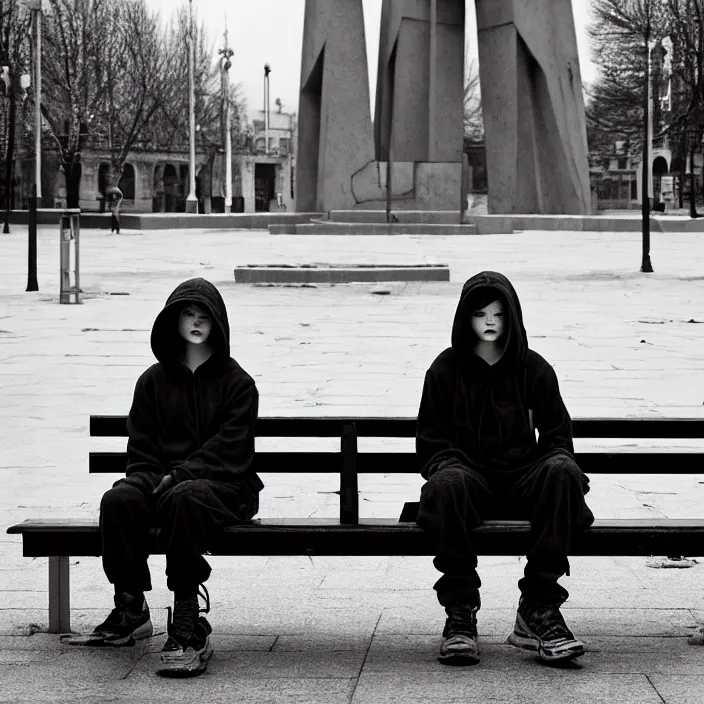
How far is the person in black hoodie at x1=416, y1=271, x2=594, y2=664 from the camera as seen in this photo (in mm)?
4117

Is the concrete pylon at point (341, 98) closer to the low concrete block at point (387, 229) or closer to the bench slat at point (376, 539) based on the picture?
the low concrete block at point (387, 229)

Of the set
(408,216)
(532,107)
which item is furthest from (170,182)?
(408,216)

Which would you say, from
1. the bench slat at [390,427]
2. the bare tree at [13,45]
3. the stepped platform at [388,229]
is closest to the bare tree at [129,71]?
the bare tree at [13,45]

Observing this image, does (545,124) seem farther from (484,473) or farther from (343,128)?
(484,473)

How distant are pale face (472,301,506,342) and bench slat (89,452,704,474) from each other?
19.3 inches

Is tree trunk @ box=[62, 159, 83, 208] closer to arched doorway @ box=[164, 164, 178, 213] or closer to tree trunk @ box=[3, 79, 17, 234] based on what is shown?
tree trunk @ box=[3, 79, 17, 234]

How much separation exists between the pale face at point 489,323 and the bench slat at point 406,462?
0.49 metres

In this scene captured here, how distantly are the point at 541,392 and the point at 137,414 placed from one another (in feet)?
4.11

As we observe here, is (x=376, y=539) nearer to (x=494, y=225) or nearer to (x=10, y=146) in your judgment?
(x=494, y=225)

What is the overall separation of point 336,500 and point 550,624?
255cm

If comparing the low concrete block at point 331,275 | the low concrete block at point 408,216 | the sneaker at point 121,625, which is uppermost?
the low concrete block at point 408,216

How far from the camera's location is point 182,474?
4293 millimetres

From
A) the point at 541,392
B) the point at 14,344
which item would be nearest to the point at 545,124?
the point at 14,344

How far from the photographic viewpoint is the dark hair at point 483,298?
4418mm
